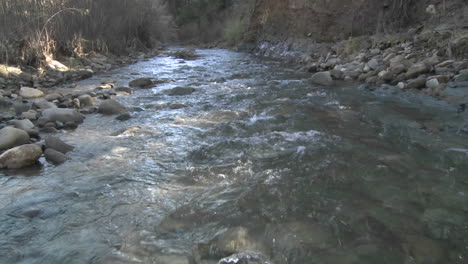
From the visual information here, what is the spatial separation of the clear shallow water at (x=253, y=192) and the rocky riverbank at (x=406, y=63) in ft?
3.05

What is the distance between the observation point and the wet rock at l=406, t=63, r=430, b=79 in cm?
693

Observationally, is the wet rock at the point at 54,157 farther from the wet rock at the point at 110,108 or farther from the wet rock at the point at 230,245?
the wet rock at the point at 230,245

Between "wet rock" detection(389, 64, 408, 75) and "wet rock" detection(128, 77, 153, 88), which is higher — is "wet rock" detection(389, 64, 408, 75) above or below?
above

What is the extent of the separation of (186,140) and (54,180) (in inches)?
63.9

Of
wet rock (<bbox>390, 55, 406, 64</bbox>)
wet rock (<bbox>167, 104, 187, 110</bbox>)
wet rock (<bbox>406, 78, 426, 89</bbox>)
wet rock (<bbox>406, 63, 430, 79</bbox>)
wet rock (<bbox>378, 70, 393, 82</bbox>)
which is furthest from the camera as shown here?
wet rock (<bbox>390, 55, 406, 64</bbox>)

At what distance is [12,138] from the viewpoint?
4230 millimetres

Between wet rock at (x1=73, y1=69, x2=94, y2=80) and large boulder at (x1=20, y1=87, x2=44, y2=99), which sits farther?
wet rock at (x1=73, y1=69, x2=94, y2=80)

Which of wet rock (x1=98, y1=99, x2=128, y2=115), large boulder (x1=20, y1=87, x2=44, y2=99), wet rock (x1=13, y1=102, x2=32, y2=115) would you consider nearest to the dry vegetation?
large boulder (x1=20, y1=87, x2=44, y2=99)

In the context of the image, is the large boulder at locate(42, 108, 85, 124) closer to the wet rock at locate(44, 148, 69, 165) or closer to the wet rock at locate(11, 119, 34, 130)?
the wet rock at locate(11, 119, 34, 130)

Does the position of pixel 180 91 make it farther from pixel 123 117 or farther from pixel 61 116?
pixel 61 116

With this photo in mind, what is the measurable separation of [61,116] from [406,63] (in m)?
6.73

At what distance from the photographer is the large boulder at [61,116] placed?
5.34 metres

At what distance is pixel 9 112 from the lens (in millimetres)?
5930

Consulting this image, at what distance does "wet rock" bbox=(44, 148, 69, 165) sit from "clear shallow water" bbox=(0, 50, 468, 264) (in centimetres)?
10
